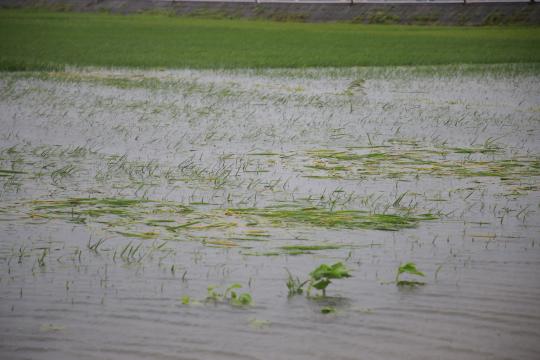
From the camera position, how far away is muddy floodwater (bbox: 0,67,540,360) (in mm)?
3480

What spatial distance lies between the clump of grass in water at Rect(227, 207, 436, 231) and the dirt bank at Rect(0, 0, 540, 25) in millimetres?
36503

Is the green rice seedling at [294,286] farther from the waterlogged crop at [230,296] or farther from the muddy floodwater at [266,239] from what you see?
the waterlogged crop at [230,296]

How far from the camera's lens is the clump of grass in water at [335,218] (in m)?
5.38

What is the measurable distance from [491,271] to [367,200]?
182 cm

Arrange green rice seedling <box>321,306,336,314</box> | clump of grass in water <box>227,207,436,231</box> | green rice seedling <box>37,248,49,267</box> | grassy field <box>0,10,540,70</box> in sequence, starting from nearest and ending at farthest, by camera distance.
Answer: green rice seedling <box>321,306,336,314</box> < green rice seedling <box>37,248,49,267</box> < clump of grass in water <box>227,207,436,231</box> < grassy field <box>0,10,540,70</box>

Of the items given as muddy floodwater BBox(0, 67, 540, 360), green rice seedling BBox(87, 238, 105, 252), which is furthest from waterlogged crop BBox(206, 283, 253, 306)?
green rice seedling BBox(87, 238, 105, 252)

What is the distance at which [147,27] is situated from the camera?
41.1 metres

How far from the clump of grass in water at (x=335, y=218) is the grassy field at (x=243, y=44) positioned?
1805 centimetres

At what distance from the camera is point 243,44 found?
32.6 metres

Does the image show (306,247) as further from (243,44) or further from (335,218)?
(243,44)

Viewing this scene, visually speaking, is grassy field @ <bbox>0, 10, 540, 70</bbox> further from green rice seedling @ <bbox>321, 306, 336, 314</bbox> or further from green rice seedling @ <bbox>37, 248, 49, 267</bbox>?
green rice seedling @ <bbox>321, 306, 336, 314</bbox>

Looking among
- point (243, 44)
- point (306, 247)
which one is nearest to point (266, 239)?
point (306, 247)

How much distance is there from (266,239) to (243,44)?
28.1 metres

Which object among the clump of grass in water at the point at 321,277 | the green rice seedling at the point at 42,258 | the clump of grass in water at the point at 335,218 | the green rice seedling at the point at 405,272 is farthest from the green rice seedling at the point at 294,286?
the green rice seedling at the point at 42,258
